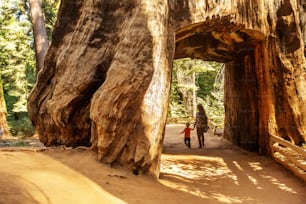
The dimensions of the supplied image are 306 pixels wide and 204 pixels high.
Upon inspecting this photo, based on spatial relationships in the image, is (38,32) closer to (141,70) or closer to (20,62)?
(141,70)

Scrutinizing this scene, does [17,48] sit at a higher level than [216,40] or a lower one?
higher

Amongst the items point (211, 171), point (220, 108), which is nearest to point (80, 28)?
point (211, 171)

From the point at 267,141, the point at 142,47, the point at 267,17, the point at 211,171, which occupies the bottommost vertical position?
the point at 211,171

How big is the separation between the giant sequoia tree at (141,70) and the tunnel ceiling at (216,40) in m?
0.07

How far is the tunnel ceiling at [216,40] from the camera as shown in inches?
388

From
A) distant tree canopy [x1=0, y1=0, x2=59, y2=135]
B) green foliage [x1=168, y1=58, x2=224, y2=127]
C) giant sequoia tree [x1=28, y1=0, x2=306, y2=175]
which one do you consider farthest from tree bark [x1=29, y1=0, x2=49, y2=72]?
green foliage [x1=168, y1=58, x2=224, y2=127]

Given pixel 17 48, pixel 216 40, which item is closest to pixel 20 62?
pixel 17 48

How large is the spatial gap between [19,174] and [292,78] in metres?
9.11

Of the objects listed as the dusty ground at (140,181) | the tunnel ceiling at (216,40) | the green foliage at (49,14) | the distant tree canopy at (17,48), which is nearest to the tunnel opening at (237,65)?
the tunnel ceiling at (216,40)

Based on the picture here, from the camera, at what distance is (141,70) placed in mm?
7289

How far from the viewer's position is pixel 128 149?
7188 millimetres

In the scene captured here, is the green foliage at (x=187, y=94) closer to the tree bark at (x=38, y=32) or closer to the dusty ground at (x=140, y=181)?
the tree bark at (x=38, y=32)

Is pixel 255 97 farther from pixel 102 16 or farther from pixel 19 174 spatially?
pixel 19 174

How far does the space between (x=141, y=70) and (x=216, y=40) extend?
254 inches
